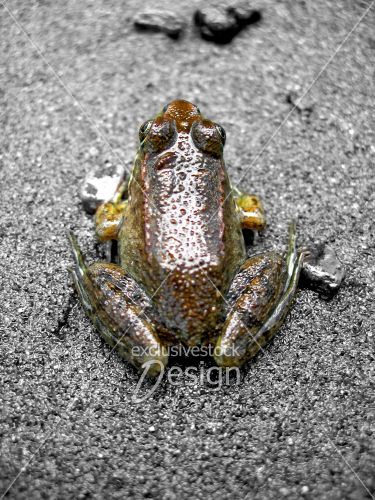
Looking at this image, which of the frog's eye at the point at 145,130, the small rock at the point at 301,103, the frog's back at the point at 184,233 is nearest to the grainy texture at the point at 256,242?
the small rock at the point at 301,103

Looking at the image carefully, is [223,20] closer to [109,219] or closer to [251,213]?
[251,213]

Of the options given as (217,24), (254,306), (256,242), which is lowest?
(256,242)

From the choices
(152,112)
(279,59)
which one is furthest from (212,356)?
(279,59)

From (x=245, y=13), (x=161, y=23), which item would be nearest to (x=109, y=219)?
(x=161, y=23)

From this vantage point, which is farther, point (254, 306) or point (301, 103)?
point (301, 103)

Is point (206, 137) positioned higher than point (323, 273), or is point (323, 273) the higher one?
point (206, 137)

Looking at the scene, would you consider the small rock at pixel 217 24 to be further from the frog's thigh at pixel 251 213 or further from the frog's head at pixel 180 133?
the frog's thigh at pixel 251 213

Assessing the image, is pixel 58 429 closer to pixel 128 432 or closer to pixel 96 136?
pixel 128 432
